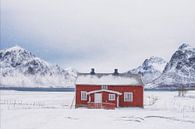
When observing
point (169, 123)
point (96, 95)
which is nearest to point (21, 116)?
point (169, 123)

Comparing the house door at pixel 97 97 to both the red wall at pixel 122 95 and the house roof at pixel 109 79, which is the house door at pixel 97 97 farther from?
the house roof at pixel 109 79

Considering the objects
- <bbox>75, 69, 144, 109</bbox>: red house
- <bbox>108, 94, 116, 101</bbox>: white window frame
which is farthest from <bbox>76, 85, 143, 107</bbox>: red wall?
<bbox>108, 94, 116, 101</bbox>: white window frame

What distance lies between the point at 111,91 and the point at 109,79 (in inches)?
115

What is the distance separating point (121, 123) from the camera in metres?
28.5

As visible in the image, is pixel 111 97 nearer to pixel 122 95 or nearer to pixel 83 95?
pixel 122 95

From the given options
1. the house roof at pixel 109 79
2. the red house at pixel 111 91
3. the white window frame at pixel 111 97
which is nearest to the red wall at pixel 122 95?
the red house at pixel 111 91

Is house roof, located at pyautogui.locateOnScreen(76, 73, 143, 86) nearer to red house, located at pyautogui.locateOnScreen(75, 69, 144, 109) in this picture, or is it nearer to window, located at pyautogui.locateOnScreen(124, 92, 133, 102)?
red house, located at pyautogui.locateOnScreen(75, 69, 144, 109)

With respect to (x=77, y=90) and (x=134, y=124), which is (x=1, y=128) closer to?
(x=134, y=124)

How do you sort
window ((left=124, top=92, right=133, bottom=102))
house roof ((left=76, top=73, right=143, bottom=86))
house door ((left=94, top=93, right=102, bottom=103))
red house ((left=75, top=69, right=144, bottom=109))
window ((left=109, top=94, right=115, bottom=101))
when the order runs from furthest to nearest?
1. house roof ((left=76, top=73, right=143, bottom=86))
2. window ((left=124, top=92, right=133, bottom=102))
3. house door ((left=94, top=93, right=102, bottom=103))
4. red house ((left=75, top=69, right=144, bottom=109))
5. window ((left=109, top=94, right=115, bottom=101))

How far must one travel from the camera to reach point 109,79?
53344 mm

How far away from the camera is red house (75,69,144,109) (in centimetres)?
5094

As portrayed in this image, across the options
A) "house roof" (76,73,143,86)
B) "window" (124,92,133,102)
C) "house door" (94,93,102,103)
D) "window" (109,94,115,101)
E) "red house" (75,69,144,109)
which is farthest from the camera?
"house roof" (76,73,143,86)

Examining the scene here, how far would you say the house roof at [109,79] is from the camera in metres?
52.2

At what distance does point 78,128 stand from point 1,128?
17.4 ft
